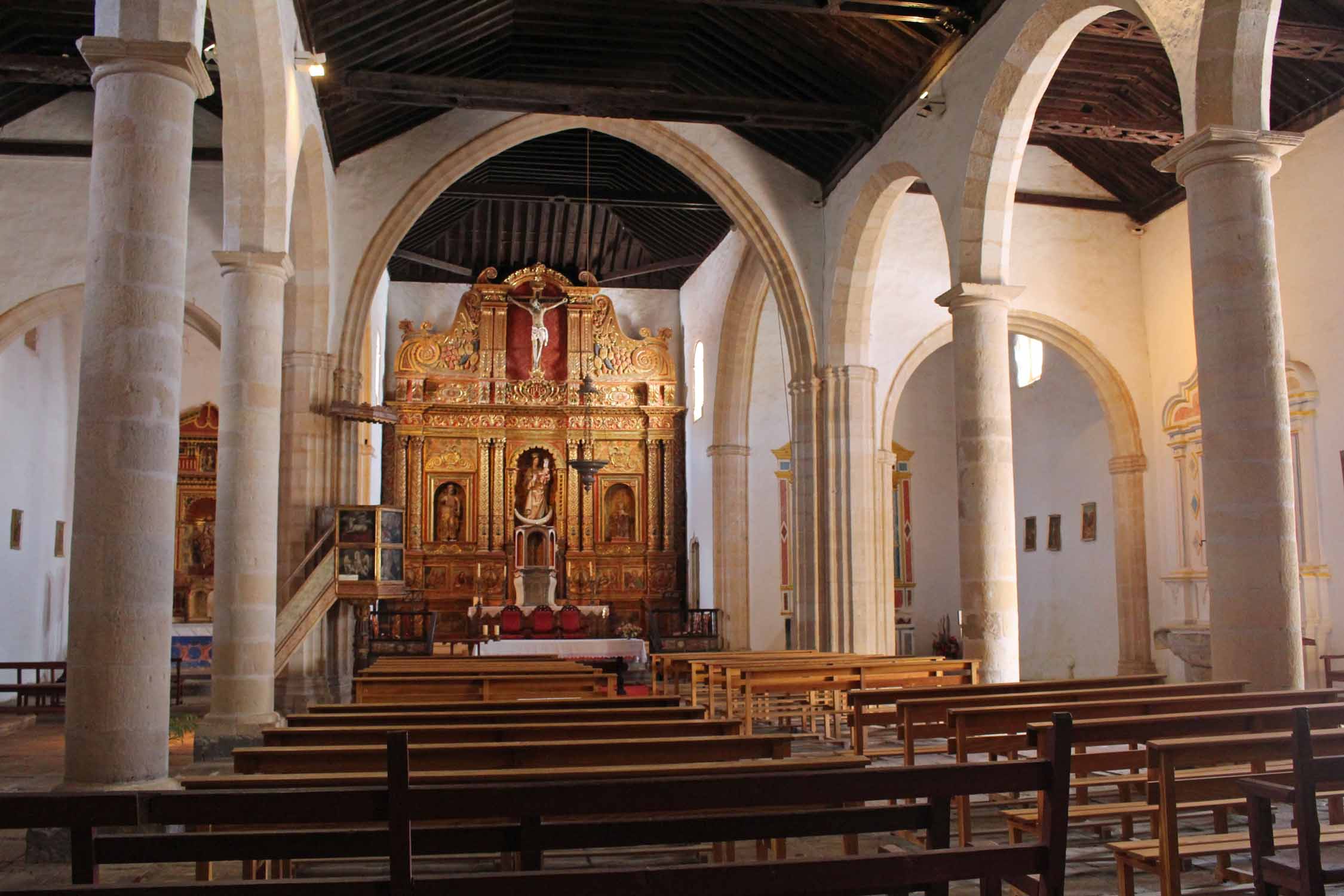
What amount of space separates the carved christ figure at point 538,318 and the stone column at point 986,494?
13.4m

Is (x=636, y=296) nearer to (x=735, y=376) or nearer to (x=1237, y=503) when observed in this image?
(x=735, y=376)

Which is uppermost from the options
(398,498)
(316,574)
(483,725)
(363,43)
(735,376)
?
(363,43)

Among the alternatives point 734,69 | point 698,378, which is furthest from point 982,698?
point 698,378

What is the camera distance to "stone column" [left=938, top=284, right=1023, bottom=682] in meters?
11.3

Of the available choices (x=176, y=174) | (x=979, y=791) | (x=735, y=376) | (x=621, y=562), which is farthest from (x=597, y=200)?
(x=979, y=791)

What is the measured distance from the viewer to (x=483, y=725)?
535 cm

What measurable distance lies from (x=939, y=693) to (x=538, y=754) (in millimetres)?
3381

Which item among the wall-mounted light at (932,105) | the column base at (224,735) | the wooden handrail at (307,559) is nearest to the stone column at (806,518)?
the wall-mounted light at (932,105)

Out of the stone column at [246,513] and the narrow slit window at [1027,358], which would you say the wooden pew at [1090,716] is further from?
the narrow slit window at [1027,358]

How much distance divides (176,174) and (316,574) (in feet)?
25.4

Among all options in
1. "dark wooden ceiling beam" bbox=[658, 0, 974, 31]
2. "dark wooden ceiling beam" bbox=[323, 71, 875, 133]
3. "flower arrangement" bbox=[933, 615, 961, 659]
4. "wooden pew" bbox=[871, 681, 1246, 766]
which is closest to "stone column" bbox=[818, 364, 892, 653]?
"dark wooden ceiling beam" bbox=[323, 71, 875, 133]

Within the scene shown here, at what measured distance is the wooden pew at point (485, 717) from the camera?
5.70 metres

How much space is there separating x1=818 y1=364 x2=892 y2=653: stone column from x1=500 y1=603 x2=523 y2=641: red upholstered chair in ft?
22.9

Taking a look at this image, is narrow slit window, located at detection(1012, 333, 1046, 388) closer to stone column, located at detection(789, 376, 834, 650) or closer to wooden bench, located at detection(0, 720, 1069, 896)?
stone column, located at detection(789, 376, 834, 650)
